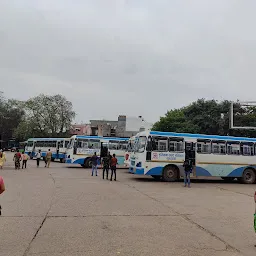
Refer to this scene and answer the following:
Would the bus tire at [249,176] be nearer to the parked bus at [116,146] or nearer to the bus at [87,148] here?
the parked bus at [116,146]

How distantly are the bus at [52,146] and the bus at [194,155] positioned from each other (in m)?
20.2

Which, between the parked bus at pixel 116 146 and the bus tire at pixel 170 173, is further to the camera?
the parked bus at pixel 116 146

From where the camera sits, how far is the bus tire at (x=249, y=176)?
810 inches

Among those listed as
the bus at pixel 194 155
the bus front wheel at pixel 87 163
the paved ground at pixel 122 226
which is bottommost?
the paved ground at pixel 122 226

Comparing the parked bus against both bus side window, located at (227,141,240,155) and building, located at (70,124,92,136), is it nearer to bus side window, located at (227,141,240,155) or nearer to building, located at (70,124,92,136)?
bus side window, located at (227,141,240,155)

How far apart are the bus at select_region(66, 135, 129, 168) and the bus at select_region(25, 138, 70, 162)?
27.3 feet

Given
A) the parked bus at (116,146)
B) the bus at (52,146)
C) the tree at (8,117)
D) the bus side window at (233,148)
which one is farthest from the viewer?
the tree at (8,117)

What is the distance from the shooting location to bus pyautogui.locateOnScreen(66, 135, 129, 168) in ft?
95.5

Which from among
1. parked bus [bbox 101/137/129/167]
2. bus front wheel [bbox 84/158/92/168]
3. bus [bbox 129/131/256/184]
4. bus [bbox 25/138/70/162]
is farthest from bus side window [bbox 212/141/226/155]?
bus [bbox 25/138/70/162]

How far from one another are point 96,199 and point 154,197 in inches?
91.5

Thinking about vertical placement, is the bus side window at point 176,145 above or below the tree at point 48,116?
below

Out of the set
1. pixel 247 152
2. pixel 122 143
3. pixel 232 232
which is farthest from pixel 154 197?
pixel 122 143

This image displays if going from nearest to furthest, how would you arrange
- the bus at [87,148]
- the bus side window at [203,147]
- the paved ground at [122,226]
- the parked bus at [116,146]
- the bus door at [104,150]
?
1. the paved ground at [122,226]
2. the bus side window at [203,147]
3. the bus door at [104,150]
4. the bus at [87,148]
5. the parked bus at [116,146]

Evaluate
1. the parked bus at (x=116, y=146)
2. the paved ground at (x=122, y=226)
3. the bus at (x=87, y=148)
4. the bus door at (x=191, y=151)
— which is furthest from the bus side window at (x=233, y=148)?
the bus at (x=87, y=148)
